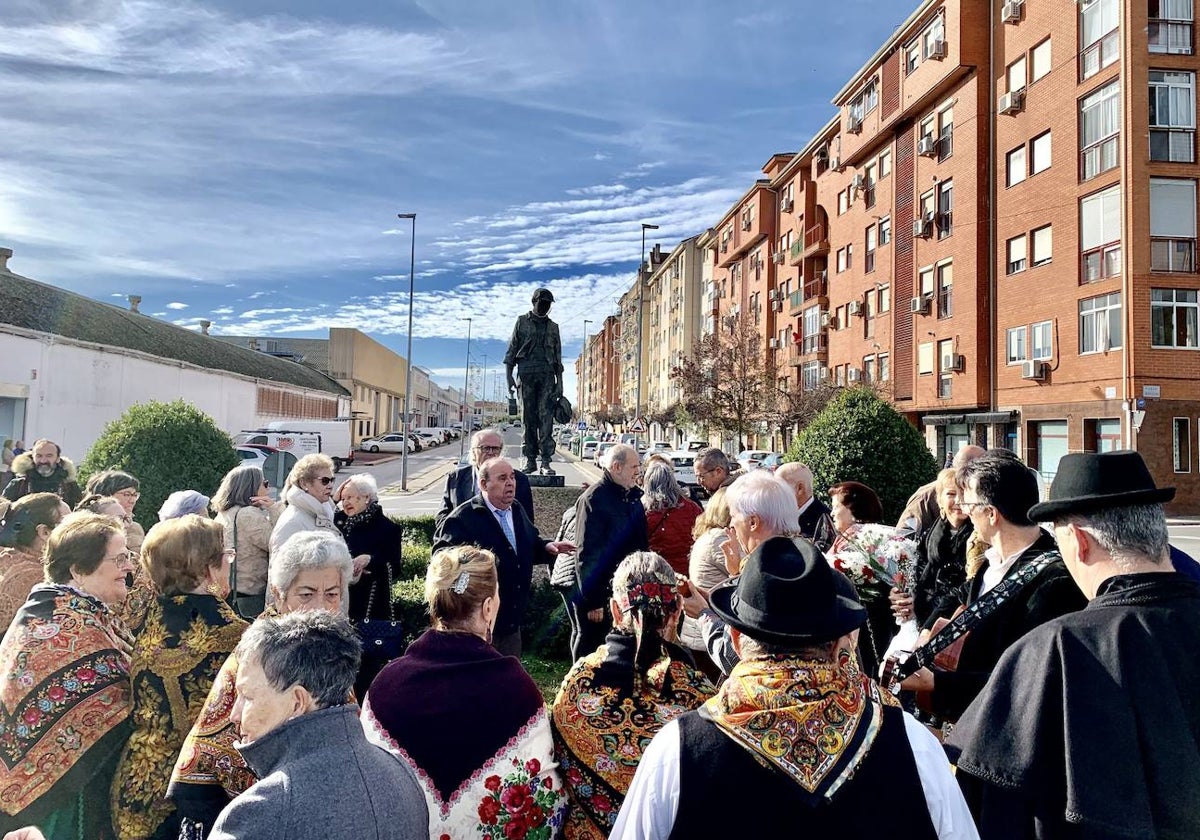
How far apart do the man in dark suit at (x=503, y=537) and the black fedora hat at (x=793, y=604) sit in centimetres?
343

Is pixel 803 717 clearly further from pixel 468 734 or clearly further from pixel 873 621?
pixel 873 621

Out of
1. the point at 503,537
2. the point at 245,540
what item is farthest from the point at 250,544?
the point at 503,537

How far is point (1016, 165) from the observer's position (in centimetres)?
2789


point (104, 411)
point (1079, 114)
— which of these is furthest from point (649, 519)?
point (104, 411)

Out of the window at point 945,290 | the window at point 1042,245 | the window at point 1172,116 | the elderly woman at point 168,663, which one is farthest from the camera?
the window at point 945,290

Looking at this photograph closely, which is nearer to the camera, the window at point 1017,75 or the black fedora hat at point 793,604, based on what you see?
the black fedora hat at point 793,604

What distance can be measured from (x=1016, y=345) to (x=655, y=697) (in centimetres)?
2970

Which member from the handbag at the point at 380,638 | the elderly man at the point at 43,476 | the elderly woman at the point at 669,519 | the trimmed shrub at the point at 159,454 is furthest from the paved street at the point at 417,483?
the handbag at the point at 380,638

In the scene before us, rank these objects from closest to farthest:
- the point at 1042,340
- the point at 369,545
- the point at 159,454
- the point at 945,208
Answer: the point at 369,545
the point at 159,454
the point at 1042,340
the point at 945,208

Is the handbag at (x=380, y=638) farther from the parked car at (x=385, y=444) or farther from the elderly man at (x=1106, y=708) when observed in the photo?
the parked car at (x=385, y=444)

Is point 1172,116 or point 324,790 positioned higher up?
point 1172,116

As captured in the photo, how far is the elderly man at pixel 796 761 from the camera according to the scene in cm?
168

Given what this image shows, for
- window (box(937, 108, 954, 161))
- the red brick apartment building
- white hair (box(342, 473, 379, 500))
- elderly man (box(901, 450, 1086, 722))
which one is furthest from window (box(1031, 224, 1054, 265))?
elderly man (box(901, 450, 1086, 722))

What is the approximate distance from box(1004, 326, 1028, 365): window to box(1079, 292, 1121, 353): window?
8.59 feet
